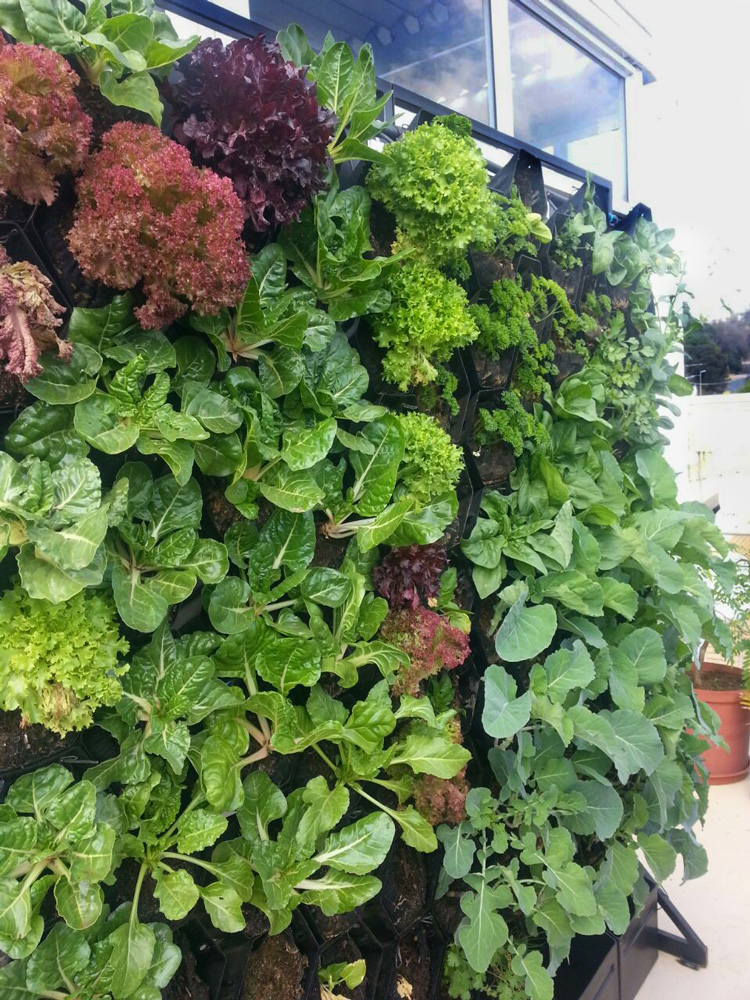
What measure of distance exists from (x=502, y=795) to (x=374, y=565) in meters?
0.69

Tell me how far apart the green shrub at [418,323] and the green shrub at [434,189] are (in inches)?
2.5

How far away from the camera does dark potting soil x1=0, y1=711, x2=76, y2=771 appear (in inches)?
35.7

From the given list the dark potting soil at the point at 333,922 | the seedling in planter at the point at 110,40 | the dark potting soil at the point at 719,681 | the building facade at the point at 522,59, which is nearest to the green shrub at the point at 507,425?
the seedling in planter at the point at 110,40

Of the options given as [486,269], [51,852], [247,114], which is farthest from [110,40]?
[51,852]

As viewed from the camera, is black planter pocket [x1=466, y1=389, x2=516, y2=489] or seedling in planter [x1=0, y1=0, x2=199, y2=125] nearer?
seedling in planter [x1=0, y1=0, x2=199, y2=125]

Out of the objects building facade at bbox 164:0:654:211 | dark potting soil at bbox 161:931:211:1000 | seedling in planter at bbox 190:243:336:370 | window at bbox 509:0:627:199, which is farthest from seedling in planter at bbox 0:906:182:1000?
window at bbox 509:0:627:199

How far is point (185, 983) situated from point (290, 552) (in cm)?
74

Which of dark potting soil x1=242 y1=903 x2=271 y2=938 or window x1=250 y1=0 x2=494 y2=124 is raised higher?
window x1=250 y1=0 x2=494 y2=124

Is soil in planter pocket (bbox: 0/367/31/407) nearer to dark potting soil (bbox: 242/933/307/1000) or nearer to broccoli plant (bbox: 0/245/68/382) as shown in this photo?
broccoli plant (bbox: 0/245/68/382)

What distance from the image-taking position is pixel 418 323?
1.34m

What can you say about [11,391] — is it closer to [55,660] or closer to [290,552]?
[55,660]

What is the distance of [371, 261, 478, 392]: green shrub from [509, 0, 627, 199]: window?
2254mm

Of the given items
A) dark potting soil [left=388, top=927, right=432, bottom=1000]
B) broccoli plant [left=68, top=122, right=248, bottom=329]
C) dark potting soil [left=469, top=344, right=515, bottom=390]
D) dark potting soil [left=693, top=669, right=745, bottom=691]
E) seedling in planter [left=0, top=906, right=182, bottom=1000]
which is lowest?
dark potting soil [left=693, top=669, right=745, bottom=691]

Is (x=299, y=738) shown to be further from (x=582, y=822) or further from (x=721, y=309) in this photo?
(x=721, y=309)
